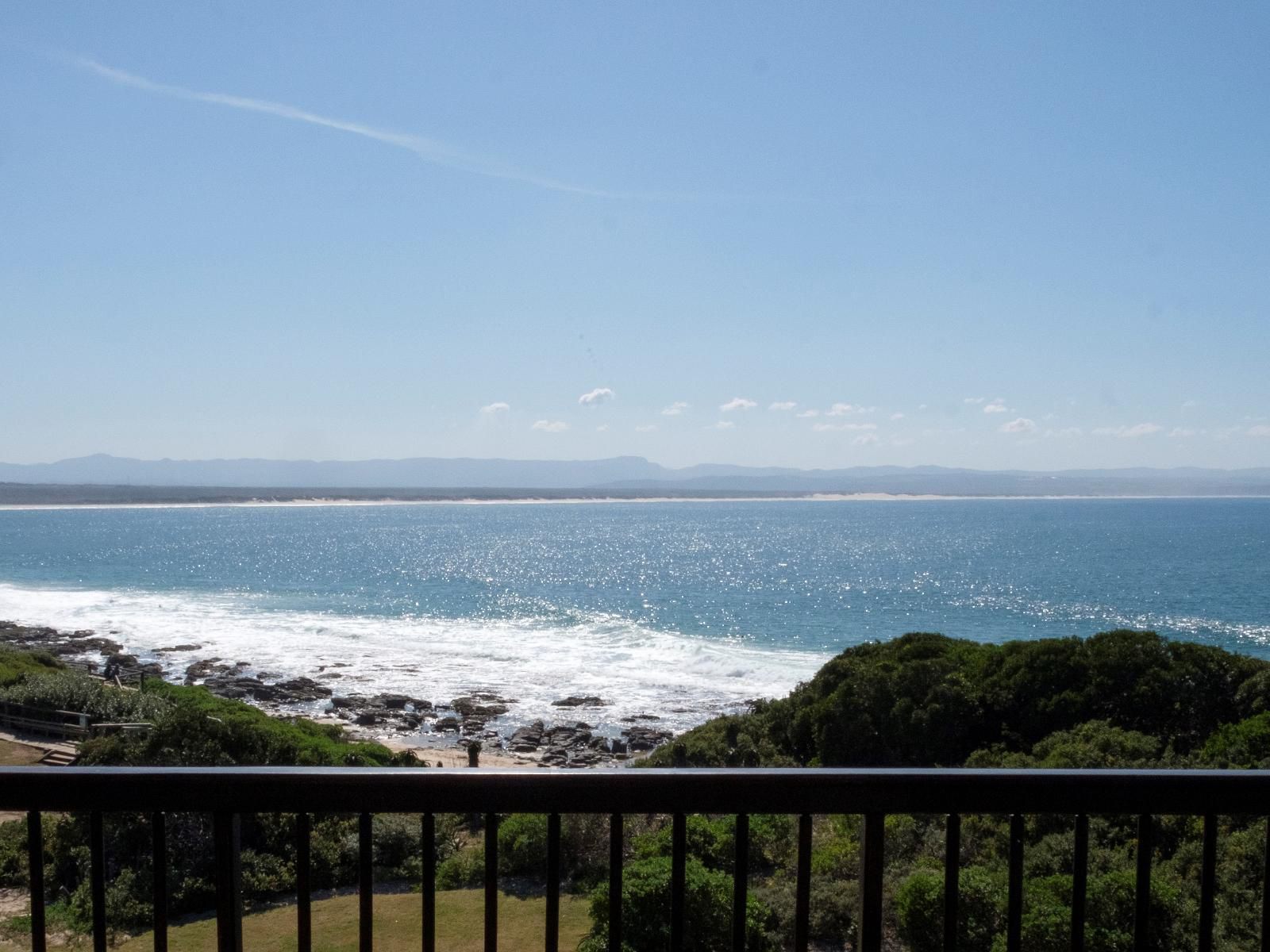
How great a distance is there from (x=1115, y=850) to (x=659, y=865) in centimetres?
322

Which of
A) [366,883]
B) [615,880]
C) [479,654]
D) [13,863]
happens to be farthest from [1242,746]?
[479,654]

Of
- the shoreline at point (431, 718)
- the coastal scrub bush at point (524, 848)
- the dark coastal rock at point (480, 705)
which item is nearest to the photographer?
the coastal scrub bush at point (524, 848)

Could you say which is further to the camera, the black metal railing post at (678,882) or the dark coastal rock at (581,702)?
the dark coastal rock at (581,702)

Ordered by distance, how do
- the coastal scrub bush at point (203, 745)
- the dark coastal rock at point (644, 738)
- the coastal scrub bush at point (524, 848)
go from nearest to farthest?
the coastal scrub bush at point (524, 848) < the coastal scrub bush at point (203, 745) < the dark coastal rock at point (644, 738)

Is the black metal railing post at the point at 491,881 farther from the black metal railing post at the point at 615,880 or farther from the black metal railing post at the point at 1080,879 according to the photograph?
the black metal railing post at the point at 1080,879

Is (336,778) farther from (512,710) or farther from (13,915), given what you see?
(512,710)

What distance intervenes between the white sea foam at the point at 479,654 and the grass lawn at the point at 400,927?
58.8 feet

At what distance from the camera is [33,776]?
214 cm

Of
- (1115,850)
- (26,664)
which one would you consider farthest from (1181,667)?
(26,664)

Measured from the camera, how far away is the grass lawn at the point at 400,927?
636 cm

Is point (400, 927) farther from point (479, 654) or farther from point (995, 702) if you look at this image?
point (479, 654)

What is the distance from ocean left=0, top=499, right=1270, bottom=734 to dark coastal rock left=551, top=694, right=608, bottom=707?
1.39 feet

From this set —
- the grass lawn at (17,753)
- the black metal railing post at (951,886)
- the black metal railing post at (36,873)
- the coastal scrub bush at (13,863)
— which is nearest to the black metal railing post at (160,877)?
the black metal railing post at (36,873)

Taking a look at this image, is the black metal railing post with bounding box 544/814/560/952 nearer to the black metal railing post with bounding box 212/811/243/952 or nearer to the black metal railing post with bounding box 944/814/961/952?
the black metal railing post with bounding box 212/811/243/952
